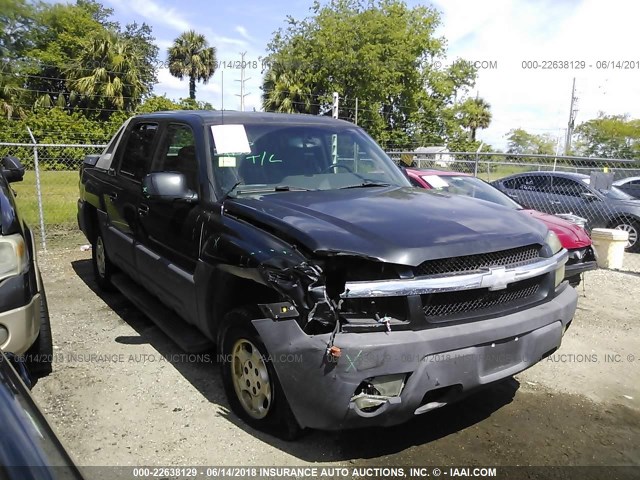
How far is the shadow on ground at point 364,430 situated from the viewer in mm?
3086

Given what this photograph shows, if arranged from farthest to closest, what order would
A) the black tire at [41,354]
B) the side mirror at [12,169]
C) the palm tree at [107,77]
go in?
the palm tree at [107,77] < the side mirror at [12,169] < the black tire at [41,354]

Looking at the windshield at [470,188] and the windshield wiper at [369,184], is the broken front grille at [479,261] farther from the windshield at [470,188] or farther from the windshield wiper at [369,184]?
the windshield at [470,188]

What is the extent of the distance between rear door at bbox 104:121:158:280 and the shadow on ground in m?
1.09

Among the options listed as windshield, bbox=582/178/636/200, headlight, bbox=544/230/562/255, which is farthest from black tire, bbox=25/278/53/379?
windshield, bbox=582/178/636/200

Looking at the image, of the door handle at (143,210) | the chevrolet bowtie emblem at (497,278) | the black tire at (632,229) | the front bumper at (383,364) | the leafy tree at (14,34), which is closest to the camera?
the front bumper at (383,364)

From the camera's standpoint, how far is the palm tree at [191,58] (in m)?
42.8

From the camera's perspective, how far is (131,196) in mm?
4719

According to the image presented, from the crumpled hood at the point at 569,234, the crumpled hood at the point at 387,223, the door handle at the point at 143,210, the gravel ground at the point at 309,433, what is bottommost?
the gravel ground at the point at 309,433

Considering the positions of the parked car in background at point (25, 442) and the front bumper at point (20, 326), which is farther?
the front bumper at point (20, 326)

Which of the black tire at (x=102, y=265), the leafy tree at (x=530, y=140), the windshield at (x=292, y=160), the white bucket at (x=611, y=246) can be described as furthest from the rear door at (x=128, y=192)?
the leafy tree at (x=530, y=140)

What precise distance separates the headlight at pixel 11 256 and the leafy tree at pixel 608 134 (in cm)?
4927

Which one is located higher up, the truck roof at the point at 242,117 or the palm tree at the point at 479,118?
the palm tree at the point at 479,118

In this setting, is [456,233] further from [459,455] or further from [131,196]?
[131,196]

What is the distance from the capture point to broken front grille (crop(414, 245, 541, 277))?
2730 millimetres
